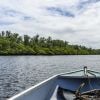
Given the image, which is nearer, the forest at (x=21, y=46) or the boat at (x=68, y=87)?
the boat at (x=68, y=87)

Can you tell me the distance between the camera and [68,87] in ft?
33.8

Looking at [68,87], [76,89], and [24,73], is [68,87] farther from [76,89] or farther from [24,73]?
[24,73]

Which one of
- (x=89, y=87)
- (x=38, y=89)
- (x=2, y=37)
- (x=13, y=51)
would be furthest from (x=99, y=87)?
(x=2, y=37)

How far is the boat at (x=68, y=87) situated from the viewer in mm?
7410

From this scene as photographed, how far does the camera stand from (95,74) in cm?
1067

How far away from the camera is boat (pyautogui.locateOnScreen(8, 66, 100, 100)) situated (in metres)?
7.41

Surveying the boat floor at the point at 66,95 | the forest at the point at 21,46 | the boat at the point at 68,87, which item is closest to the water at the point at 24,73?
the boat at the point at 68,87

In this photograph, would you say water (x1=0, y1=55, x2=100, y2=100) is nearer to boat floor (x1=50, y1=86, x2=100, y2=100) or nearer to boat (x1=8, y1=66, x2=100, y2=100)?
boat (x1=8, y1=66, x2=100, y2=100)

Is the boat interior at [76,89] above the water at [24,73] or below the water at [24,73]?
above

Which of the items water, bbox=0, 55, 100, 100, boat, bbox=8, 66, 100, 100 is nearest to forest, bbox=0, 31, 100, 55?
water, bbox=0, 55, 100, 100

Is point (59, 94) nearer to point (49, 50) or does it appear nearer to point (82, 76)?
point (82, 76)

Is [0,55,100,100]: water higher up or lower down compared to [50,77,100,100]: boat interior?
lower down

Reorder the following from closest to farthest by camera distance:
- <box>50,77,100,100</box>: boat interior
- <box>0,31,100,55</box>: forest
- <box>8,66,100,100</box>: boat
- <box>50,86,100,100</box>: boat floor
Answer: <box>8,66,100,100</box>: boat < <box>50,86,100,100</box>: boat floor < <box>50,77,100,100</box>: boat interior < <box>0,31,100,55</box>: forest

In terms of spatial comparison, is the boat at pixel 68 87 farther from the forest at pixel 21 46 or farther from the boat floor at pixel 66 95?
the forest at pixel 21 46
